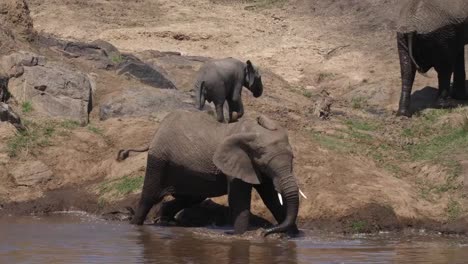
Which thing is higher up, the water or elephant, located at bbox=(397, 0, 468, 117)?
elephant, located at bbox=(397, 0, 468, 117)

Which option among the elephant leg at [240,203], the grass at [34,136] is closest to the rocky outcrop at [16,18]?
the grass at [34,136]

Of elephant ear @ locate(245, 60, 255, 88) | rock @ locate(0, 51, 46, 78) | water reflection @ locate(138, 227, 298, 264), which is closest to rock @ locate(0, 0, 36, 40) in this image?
rock @ locate(0, 51, 46, 78)

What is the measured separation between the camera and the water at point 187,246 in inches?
469

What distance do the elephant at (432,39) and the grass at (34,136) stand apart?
6.01 m

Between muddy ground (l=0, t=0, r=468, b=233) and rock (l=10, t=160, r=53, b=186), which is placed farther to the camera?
rock (l=10, t=160, r=53, b=186)

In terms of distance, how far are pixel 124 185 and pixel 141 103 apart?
313 centimetres

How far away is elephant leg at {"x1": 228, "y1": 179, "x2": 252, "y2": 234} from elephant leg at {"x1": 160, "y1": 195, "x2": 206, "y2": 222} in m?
1.37

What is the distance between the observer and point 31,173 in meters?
16.0

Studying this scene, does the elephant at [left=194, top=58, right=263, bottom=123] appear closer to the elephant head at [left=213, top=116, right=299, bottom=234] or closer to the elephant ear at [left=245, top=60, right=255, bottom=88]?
the elephant ear at [left=245, top=60, right=255, bottom=88]

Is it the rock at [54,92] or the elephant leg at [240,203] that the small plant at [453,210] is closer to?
the elephant leg at [240,203]

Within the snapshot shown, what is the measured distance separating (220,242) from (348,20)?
1357 centimetres

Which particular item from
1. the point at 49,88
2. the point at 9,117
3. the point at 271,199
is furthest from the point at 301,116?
the point at 271,199

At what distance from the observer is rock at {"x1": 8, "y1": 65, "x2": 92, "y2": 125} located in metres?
18.3

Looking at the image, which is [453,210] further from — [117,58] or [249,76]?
[117,58]
